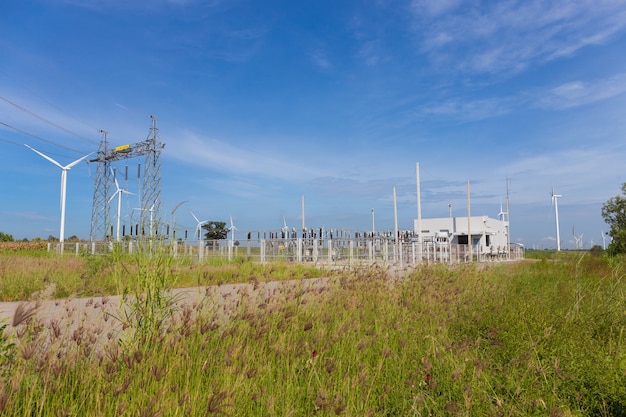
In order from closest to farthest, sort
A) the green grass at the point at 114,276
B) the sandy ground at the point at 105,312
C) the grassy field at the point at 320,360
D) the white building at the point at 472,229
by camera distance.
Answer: the grassy field at the point at 320,360 < the sandy ground at the point at 105,312 < the green grass at the point at 114,276 < the white building at the point at 472,229

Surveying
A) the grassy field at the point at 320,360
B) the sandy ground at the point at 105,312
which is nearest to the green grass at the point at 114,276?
the grassy field at the point at 320,360

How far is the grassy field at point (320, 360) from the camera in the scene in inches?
84.2

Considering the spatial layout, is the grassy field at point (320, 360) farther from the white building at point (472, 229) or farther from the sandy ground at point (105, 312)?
the white building at point (472, 229)

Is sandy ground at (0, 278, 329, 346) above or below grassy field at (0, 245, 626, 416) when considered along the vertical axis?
above

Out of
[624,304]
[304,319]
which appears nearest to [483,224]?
[624,304]

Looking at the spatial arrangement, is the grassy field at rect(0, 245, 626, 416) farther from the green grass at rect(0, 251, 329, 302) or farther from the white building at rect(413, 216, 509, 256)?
the white building at rect(413, 216, 509, 256)

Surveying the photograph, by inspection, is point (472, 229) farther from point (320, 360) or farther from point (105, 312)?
point (105, 312)

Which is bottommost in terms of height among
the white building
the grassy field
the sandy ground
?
the grassy field

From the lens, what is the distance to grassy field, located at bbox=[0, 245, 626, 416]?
7.02ft

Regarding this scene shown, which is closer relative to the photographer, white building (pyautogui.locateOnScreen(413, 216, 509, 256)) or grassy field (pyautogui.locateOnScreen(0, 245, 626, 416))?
grassy field (pyautogui.locateOnScreen(0, 245, 626, 416))

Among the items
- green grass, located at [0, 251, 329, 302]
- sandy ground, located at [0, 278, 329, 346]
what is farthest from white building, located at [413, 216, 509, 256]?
sandy ground, located at [0, 278, 329, 346]

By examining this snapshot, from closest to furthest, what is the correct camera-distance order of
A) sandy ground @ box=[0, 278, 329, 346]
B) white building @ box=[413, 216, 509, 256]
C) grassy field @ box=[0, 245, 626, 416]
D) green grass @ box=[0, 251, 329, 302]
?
grassy field @ box=[0, 245, 626, 416], sandy ground @ box=[0, 278, 329, 346], green grass @ box=[0, 251, 329, 302], white building @ box=[413, 216, 509, 256]

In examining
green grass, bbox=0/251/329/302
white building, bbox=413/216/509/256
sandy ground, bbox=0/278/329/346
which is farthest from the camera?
white building, bbox=413/216/509/256

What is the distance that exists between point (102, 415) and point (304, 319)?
2364mm
